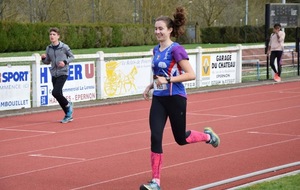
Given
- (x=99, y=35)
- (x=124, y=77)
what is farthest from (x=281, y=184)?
(x=99, y=35)

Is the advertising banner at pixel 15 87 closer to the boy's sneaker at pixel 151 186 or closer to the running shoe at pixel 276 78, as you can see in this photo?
the boy's sneaker at pixel 151 186

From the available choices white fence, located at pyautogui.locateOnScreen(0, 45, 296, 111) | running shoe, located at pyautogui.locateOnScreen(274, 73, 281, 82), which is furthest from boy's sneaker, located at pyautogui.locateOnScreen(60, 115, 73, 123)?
running shoe, located at pyautogui.locateOnScreen(274, 73, 281, 82)

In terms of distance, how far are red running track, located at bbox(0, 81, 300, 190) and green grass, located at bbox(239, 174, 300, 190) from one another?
88cm

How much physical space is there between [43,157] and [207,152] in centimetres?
250

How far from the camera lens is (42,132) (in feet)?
49.8

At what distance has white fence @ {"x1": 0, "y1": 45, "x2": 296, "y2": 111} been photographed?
19.0 meters

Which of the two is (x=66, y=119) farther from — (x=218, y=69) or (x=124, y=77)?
(x=218, y=69)

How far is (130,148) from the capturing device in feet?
41.7

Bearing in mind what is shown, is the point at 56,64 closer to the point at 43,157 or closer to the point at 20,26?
the point at 43,157

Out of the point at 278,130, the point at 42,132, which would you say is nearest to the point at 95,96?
the point at 42,132

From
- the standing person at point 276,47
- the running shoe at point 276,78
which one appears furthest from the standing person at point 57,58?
the running shoe at point 276,78

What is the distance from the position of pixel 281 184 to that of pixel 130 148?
13.7 ft

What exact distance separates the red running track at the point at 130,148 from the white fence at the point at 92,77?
0.92 m

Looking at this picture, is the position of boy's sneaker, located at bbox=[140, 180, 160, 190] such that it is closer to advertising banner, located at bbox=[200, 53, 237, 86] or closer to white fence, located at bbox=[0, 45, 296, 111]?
white fence, located at bbox=[0, 45, 296, 111]
